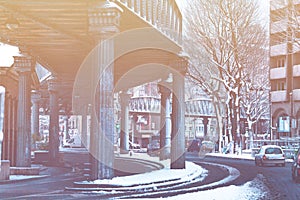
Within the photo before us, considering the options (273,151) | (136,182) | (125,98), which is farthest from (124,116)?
(136,182)

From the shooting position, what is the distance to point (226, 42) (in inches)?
2069

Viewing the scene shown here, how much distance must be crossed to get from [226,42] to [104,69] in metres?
32.9

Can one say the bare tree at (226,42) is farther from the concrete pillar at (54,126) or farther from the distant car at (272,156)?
the concrete pillar at (54,126)

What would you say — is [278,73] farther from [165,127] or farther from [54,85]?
[54,85]

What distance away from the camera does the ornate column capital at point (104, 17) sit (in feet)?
67.0

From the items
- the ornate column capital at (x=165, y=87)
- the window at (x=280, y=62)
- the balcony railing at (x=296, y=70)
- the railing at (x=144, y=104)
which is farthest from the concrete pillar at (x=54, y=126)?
the railing at (x=144, y=104)

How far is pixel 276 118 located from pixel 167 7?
49.1 meters

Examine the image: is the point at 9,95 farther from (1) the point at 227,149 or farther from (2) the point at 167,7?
(1) the point at 227,149

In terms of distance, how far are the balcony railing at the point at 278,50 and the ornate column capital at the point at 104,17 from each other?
174 feet

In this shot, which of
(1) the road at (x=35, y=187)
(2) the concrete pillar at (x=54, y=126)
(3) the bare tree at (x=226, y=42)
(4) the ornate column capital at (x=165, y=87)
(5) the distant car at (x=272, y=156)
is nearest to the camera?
(1) the road at (x=35, y=187)

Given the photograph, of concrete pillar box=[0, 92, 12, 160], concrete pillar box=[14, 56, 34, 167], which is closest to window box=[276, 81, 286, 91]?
concrete pillar box=[0, 92, 12, 160]

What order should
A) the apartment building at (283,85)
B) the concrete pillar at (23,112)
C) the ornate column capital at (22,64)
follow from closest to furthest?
the concrete pillar at (23,112) → the ornate column capital at (22,64) → the apartment building at (283,85)

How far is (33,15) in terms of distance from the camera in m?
24.1

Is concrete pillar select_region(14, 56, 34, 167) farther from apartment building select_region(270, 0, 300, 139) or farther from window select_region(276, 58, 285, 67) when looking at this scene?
window select_region(276, 58, 285, 67)
